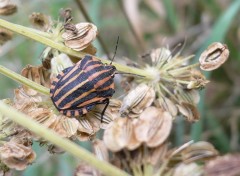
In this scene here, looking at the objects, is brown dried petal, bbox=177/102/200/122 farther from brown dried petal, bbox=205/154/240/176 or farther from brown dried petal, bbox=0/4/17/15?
brown dried petal, bbox=0/4/17/15

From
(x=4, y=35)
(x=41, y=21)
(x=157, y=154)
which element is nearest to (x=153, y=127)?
(x=157, y=154)

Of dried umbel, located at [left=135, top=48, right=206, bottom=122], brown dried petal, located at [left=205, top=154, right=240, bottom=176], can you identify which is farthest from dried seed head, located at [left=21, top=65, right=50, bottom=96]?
brown dried petal, located at [left=205, top=154, right=240, bottom=176]

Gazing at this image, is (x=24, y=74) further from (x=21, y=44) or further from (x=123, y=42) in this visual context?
(x=123, y=42)

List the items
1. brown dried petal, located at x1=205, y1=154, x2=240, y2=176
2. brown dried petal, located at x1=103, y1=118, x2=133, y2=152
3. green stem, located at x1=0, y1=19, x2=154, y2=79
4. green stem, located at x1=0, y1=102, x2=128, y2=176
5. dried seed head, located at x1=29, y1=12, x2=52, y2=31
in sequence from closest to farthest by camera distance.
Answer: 1. green stem, located at x1=0, y1=102, x2=128, y2=176
2. brown dried petal, located at x1=205, y1=154, x2=240, y2=176
3. brown dried petal, located at x1=103, y1=118, x2=133, y2=152
4. green stem, located at x1=0, y1=19, x2=154, y2=79
5. dried seed head, located at x1=29, y1=12, x2=52, y2=31

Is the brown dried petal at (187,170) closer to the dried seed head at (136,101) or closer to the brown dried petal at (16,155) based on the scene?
the dried seed head at (136,101)

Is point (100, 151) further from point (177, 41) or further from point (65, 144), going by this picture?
point (177, 41)

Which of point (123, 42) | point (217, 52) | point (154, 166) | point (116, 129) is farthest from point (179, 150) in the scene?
point (123, 42)

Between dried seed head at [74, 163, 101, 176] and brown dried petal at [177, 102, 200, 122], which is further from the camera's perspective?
brown dried petal at [177, 102, 200, 122]
